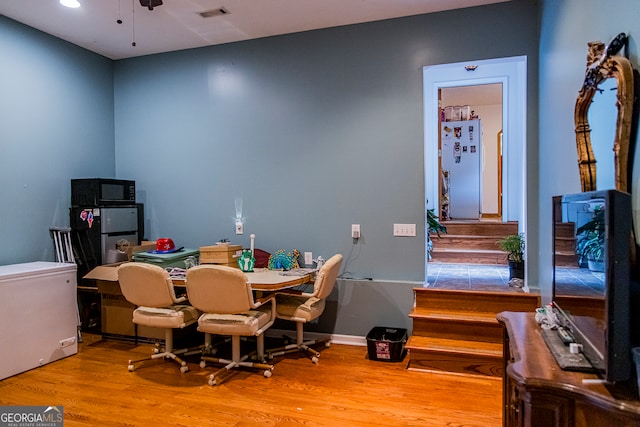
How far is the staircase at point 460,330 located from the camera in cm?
320

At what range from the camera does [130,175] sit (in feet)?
15.7

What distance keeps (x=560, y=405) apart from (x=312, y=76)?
3.53m

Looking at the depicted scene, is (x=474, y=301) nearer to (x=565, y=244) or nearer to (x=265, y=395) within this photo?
(x=565, y=244)

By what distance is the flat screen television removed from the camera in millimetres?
1204

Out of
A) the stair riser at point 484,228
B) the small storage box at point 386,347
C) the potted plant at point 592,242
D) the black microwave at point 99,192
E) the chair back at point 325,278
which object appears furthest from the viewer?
the stair riser at point 484,228

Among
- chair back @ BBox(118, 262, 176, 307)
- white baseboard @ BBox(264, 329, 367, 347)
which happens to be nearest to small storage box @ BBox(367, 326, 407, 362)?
white baseboard @ BBox(264, 329, 367, 347)

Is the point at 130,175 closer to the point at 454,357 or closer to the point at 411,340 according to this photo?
the point at 411,340

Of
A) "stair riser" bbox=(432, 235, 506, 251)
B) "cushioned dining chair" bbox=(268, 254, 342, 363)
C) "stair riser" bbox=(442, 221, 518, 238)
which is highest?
"stair riser" bbox=(442, 221, 518, 238)

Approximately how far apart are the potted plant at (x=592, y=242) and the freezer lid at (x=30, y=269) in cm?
387

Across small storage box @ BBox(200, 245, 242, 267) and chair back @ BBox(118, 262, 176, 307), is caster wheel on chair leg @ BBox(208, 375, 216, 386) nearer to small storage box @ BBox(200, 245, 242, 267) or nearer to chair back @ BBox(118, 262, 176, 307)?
chair back @ BBox(118, 262, 176, 307)

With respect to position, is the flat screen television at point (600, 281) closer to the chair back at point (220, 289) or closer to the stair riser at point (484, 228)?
the chair back at point (220, 289)

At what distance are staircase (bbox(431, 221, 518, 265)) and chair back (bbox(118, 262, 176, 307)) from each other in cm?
356

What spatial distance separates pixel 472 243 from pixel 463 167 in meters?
3.27

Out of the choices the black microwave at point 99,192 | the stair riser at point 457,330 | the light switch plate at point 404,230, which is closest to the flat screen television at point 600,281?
the stair riser at point 457,330
